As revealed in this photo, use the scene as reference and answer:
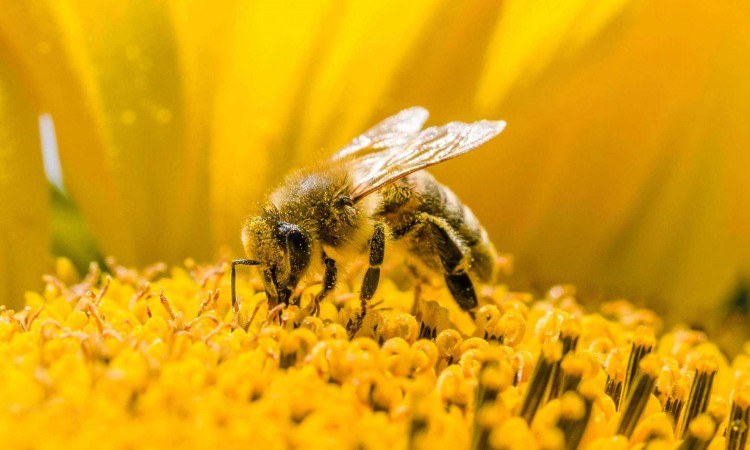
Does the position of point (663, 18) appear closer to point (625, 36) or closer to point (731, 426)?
point (625, 36)

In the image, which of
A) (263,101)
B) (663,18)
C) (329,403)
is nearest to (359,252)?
(329,403)

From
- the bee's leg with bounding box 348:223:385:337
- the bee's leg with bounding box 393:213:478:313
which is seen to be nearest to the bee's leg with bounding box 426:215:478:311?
→ the bee's leg with bounding box 393:213:478:313

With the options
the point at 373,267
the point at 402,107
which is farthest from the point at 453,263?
the point at 402,107

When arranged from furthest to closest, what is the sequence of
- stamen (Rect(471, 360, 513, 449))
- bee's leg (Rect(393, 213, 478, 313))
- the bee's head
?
1. bee's leg (Rect(393, 213, 478, 313))
2. the bee's head
3. stamen (Rect(471, 360, 513, 449))

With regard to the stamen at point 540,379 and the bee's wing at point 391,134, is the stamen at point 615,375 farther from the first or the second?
the bee's wing at point 391,134

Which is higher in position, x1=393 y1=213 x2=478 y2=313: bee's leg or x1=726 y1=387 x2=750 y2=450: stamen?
x1=393 y1=213 x2=478 y2=313: bee's leg

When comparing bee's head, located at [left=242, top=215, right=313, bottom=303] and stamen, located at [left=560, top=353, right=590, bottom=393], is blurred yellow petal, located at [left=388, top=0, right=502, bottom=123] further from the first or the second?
stamen, located at [left=560, top=353, right=590, bottom=393]

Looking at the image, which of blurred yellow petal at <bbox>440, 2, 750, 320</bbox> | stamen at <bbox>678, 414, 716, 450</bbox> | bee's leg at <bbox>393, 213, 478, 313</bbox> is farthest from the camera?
blurred yellow petal at <bbox>440, 2, 750, 320</bbox>

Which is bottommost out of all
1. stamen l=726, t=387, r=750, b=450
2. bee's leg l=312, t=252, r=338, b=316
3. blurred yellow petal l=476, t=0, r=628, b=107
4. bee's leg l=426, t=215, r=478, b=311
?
stamen l=726, t=387, r=750, b=450

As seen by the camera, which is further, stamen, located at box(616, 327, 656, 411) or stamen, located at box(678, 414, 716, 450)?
stamen, located at box(616, 327, 656, 411)
